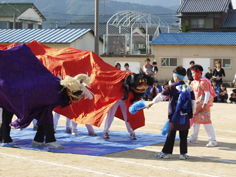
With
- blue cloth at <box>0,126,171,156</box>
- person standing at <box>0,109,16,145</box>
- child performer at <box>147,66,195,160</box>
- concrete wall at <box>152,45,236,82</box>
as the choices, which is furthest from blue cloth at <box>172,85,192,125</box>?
concrete wall at <box>152,45,236,82</box>

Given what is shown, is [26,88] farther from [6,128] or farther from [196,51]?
[196,51]

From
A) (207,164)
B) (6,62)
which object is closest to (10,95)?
(6,62)

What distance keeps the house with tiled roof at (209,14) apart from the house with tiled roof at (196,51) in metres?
14.2

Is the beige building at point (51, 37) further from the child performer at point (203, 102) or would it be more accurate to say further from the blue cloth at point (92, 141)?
the child performer at point (203, 102)

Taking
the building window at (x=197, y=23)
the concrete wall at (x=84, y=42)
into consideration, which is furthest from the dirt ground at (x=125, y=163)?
the building window at (x=197, y=23)

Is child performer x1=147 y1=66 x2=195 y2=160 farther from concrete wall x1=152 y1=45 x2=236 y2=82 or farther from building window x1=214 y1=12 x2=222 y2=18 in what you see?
building window x1=214 y1=12 x2=222 y2=18

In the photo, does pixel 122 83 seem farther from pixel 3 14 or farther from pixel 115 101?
pixel 3 14

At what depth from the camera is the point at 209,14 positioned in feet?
148

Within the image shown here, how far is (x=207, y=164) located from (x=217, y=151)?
1.22m

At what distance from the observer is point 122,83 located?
27.2 feet

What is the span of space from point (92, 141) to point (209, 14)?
40.2m

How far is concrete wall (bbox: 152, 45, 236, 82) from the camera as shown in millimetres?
30094

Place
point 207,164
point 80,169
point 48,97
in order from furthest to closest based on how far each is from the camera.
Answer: point 48,97, point 207,164, point 80,169

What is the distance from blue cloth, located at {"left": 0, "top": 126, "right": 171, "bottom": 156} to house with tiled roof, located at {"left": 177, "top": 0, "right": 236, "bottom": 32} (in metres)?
37.5
